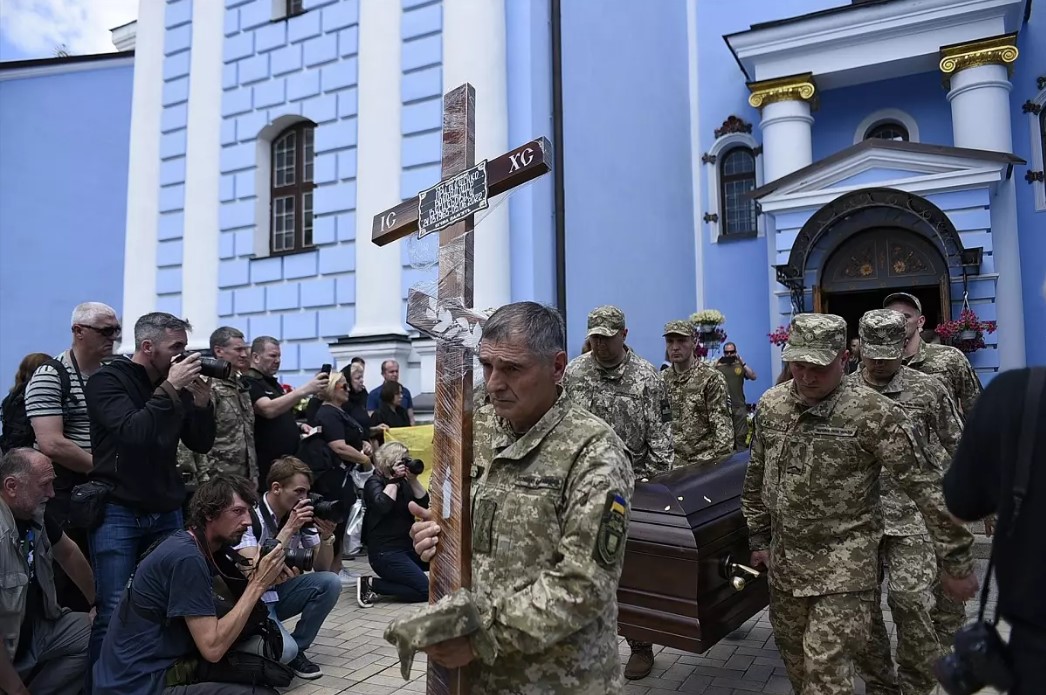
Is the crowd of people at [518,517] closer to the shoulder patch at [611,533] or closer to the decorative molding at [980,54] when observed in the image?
the shoulder patch at [611,533]

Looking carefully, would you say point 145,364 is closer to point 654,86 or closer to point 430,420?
point 430,420

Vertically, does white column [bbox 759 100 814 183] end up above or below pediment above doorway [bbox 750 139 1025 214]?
above

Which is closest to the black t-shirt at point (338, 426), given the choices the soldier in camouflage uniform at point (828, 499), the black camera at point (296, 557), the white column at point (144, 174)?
the black camera at point (296, 557)

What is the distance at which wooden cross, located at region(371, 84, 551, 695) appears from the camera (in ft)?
6.94

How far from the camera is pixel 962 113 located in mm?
11078

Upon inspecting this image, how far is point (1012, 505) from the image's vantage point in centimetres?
165

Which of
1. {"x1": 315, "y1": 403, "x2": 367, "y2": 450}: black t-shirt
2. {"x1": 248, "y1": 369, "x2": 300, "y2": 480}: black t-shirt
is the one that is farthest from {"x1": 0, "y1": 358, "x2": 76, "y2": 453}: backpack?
{"x1": 315, "y1": 403, "x2": 367, "y2": 450}: black t-shirt

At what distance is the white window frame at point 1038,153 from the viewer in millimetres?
11508

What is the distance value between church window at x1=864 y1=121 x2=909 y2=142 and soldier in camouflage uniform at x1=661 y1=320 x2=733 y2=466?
8577mm

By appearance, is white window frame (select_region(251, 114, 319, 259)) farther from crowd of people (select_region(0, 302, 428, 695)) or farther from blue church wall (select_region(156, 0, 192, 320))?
crowd of people (select_region(0, 302, 428, 695))

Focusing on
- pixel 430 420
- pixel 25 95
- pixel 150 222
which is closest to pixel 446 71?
pixel 430 420

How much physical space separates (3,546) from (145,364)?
0.97 meters

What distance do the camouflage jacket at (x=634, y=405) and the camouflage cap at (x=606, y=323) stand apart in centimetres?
25

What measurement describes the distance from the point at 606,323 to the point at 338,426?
8.71 feet
